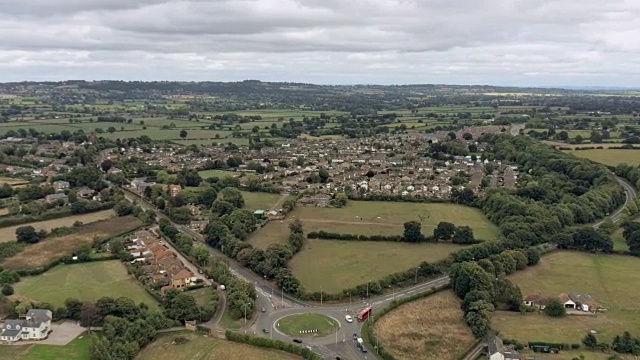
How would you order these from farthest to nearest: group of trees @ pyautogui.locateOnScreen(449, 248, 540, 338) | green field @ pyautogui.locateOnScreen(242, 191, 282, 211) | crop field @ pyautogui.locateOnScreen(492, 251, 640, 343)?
1. green field @ pyautogui.locateOnScreen(242, 191, 282, 211)
2. crop field @ pyautogui.locateOnScreen(492, 251, 640, 343)
3. group of trees @ pyautogui.locateOnScreen(449, 248, 540, 338)

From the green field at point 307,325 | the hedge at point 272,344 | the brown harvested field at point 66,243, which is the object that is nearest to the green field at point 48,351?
the hedge at point 272,344

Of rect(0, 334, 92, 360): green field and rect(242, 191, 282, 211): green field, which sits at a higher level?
rect(242, 191, 282, 211): green field

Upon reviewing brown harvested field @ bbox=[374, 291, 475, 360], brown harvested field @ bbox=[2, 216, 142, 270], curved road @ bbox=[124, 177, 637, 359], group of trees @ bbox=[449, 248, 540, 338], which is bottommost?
curved road @ bbox=[124, 177, 637, 359]

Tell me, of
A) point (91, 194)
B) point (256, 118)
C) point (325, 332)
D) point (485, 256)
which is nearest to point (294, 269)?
point (325, 332)

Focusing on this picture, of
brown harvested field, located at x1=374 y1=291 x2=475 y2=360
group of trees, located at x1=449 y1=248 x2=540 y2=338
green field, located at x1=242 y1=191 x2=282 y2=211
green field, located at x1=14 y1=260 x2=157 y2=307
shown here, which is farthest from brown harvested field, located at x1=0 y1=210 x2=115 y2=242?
group of trees, located at x1=449 y1=248 x2=540 y2=338

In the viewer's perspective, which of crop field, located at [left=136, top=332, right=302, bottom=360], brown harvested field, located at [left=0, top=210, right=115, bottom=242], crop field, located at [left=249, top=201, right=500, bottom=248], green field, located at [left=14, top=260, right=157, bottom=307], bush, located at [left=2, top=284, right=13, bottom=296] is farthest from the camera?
crop field, located at [left=249, top=201, right=500, bottom=248]

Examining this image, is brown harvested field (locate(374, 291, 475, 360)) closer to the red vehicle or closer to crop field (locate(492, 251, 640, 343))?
the red vehicle

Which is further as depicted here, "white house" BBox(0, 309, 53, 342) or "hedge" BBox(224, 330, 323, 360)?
"white house" BBox(0, 309, 53, 342)

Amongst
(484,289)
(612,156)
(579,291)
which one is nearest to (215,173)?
(484,289)

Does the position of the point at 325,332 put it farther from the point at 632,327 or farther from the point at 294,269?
the point at 632,327
